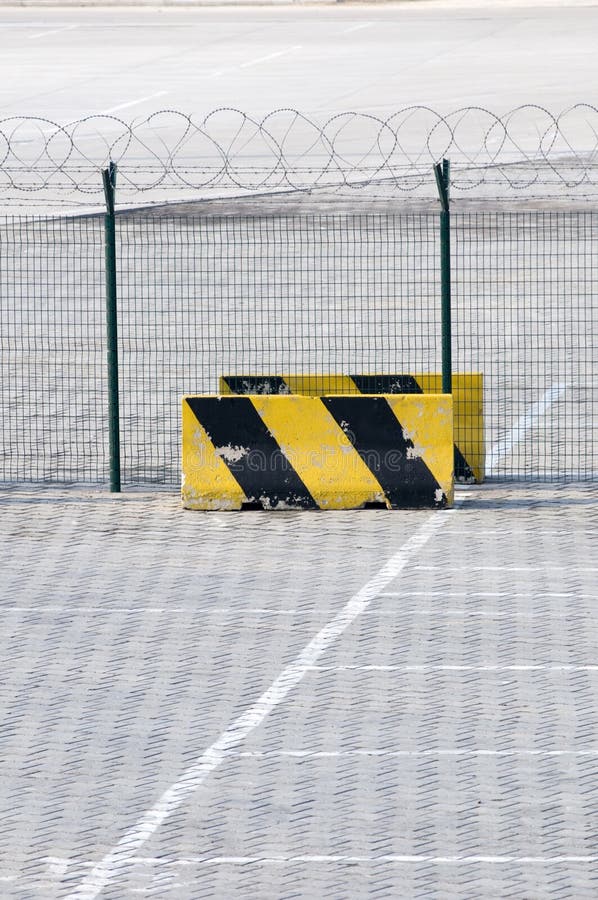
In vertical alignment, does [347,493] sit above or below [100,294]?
below

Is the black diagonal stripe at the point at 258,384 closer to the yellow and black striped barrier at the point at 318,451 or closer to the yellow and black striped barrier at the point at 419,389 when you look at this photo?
the yellow and black striped barrier at the point at 419,389

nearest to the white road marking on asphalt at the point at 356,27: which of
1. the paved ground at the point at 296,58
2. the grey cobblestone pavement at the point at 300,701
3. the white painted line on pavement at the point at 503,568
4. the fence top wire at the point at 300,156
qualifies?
the paved ground at the point at 296,58

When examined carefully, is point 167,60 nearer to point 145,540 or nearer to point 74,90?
point 74,90

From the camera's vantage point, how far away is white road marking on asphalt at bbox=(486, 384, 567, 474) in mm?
14562

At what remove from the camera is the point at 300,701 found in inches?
370

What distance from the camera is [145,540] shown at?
12.4m

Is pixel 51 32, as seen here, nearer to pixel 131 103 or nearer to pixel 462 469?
pixel 131 103

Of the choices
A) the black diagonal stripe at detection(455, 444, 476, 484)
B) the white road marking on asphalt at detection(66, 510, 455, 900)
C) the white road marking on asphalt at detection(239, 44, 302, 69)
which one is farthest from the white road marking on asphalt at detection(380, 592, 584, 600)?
the white road marking on asphalt at detection(239, 44, 302, 69)

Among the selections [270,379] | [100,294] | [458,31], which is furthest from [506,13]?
[270,379]

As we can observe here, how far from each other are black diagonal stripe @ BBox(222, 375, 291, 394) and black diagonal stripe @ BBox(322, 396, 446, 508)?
860mm

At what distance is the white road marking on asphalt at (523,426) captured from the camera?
14562 mm

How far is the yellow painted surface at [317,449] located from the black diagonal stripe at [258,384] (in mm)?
728

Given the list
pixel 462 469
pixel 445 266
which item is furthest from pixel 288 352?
pixel 445 266

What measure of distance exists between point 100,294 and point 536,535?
1068cm
